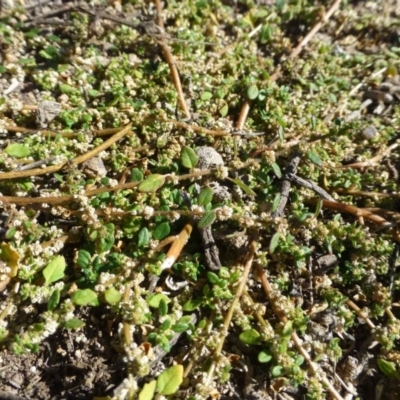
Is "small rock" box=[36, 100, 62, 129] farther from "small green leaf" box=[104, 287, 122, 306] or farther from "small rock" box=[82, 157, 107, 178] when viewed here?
"small green leaf" box=[104, 287, 122, 306]

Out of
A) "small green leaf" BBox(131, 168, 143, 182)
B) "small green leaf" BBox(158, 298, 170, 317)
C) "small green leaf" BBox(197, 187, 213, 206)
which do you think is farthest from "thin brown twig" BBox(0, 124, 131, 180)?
"small green leaf" BBox(158, 298, 170, 317)

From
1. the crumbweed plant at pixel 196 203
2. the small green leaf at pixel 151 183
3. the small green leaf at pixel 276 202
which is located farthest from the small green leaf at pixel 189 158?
the small green leaf at pixel 276 202

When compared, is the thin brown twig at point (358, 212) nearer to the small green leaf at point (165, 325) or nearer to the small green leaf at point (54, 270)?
the small green leaf at point (165, 325)

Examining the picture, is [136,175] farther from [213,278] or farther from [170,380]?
[170,380]

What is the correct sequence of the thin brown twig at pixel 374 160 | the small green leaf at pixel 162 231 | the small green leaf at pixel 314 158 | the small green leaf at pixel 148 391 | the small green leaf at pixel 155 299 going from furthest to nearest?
1. the thin brown twig at pixel 374 160
2. the small green leaf at pixel 314 158
3. the small green leaf at pixel 162 231
4. the small green leaf at pixel 155 299
5. the small green leaf at pixel 148 391

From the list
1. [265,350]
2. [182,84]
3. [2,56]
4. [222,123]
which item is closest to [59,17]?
[2,56]

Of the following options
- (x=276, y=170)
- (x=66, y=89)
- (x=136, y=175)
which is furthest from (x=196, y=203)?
(x=66, y=89)

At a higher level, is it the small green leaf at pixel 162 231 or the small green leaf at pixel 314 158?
the small green leaf at pixel 314 158
